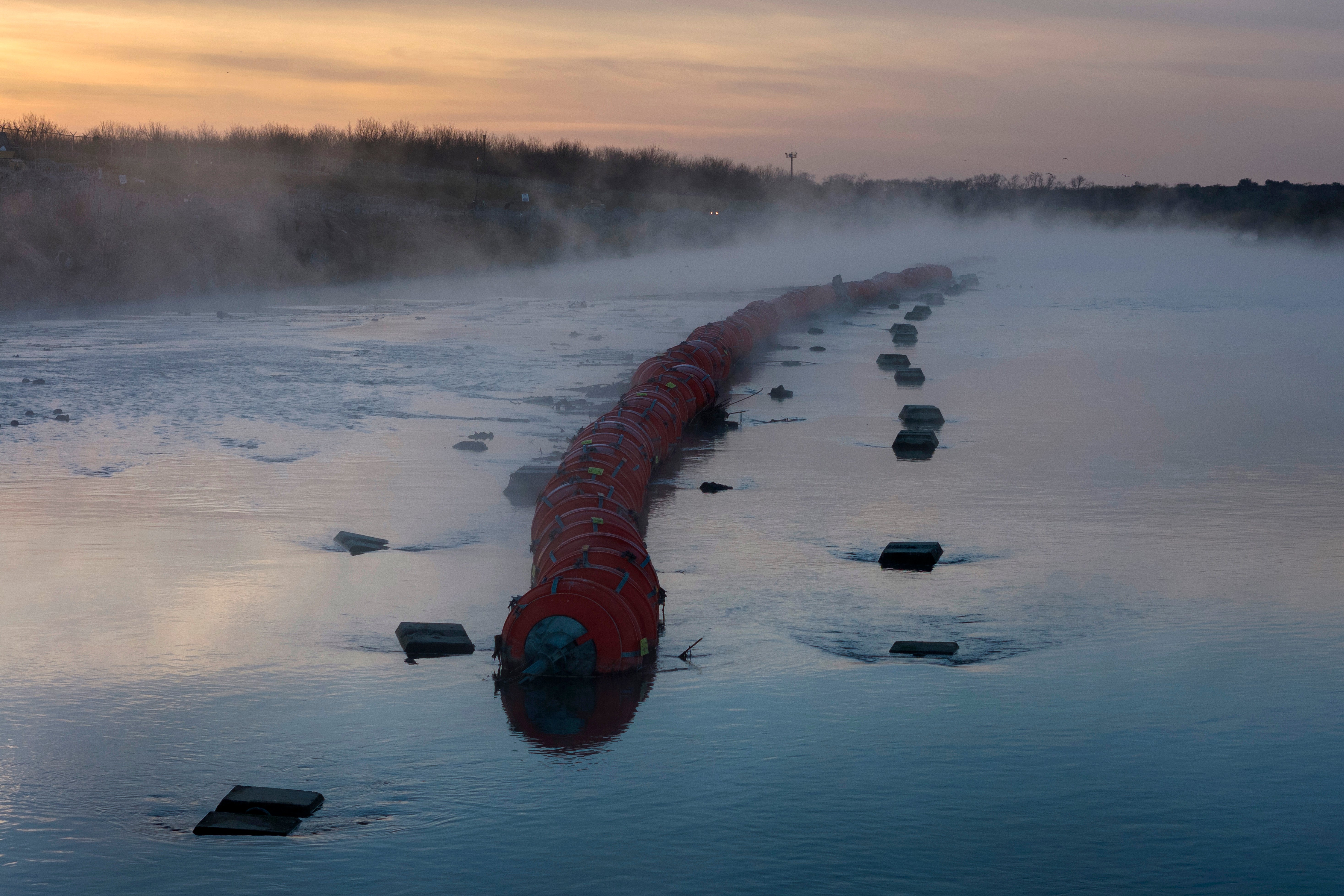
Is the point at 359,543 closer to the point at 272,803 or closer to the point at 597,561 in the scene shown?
the point at 597,561

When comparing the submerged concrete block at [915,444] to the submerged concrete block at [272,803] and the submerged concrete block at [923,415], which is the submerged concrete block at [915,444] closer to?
the submerged concrete block at [923,415]

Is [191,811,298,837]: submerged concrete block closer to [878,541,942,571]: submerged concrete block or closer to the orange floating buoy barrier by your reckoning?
the orange floating buoy barrier

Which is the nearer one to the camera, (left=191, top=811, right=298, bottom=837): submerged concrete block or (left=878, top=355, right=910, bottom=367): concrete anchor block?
(left=191, top=811, right=298, bottom=837): submerged concrete block

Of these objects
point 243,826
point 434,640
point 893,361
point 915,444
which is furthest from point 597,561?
point 893,361

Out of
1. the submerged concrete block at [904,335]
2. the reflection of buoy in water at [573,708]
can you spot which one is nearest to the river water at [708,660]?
the reflection of buoy in water at [573,708]

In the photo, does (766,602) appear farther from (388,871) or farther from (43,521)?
(43,521)

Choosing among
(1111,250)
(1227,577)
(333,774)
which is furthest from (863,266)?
(333,774)

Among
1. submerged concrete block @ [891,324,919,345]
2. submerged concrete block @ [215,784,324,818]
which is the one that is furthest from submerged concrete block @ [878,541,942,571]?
submerged concrete block @ [891,324,919,345]
